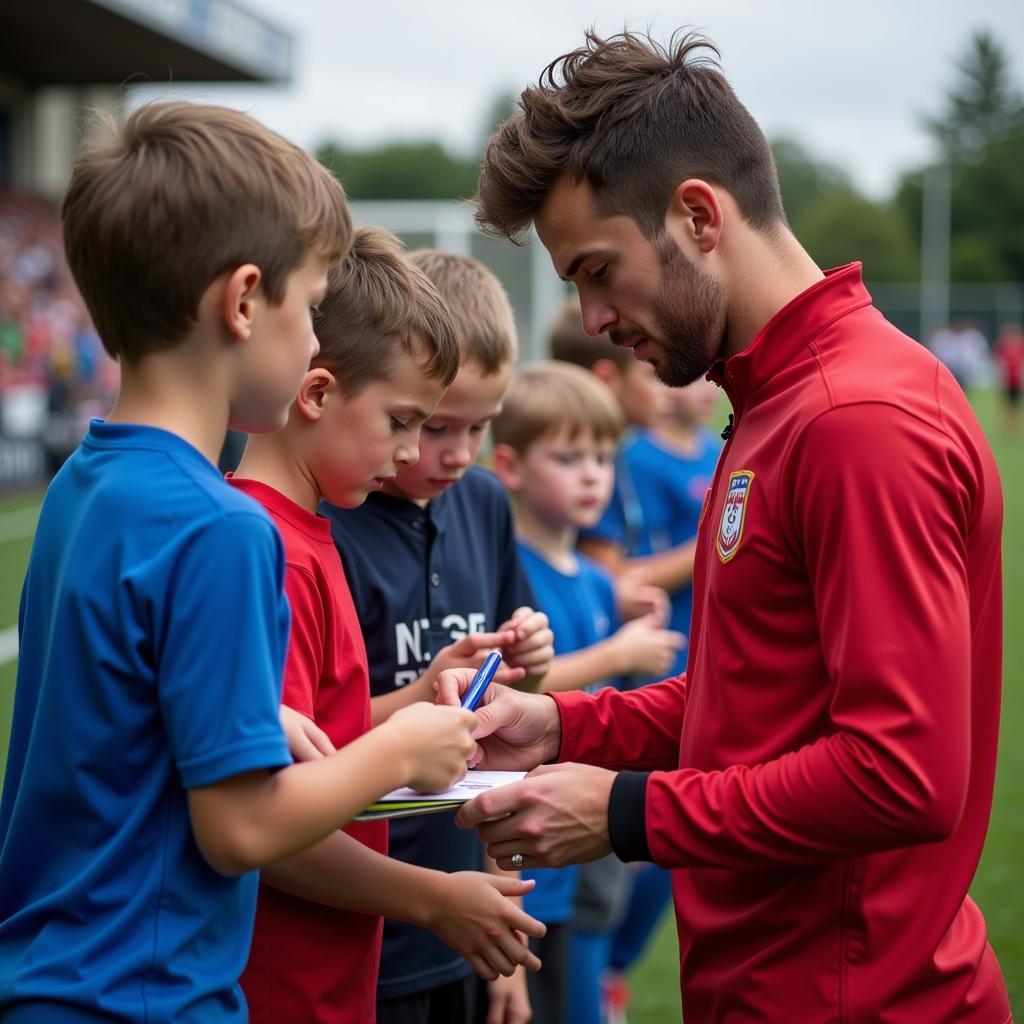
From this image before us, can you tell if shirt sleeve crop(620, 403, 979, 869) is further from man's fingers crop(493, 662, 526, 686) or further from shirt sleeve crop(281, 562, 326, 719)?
man's fingers crop(493, 662, 526, 686)

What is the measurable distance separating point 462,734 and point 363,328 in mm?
837

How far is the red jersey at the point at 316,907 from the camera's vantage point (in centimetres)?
216

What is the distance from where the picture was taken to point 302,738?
6.05 feet

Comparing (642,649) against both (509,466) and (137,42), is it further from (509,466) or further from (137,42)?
(137,42)

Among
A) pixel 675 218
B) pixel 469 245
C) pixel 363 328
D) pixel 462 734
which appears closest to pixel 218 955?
pixel 462 734

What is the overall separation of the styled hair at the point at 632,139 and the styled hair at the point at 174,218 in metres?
0.62

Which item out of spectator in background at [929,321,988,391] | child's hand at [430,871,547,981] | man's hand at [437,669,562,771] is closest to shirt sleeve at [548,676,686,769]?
man's hand at [437,669,562,771]

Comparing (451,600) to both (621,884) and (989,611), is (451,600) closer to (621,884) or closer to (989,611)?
(989,611)

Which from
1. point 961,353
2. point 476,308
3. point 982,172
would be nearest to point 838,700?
point 476,308

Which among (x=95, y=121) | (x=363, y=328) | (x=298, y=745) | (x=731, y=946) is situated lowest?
(x=731, y=946)

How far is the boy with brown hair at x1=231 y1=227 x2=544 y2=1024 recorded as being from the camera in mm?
2139

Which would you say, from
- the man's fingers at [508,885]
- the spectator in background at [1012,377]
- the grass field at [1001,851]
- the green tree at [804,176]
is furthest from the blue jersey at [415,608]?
the green tree at [804,176]

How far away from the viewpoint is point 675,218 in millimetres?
2189

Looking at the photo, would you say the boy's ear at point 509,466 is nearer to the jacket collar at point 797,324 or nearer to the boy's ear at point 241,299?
the jacket collar at point 797,324
